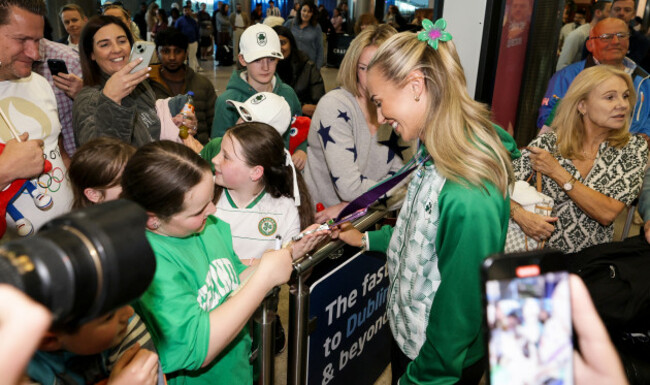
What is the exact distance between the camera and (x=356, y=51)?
241cm

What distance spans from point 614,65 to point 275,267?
12.2 ft

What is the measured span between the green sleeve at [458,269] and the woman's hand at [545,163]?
1237 millimetres

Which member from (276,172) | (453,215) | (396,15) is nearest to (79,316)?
(453,215)

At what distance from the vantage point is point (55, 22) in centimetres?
954

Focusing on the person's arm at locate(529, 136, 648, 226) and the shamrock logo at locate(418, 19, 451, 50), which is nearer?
the shamrock logo at locate(418, 19, 451, 50)

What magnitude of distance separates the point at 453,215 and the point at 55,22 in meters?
10.5


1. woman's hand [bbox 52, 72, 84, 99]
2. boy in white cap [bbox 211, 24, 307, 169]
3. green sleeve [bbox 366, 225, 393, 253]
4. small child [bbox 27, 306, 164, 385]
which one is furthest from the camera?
boy in white cap [bbox 211, 24, 307, 169]

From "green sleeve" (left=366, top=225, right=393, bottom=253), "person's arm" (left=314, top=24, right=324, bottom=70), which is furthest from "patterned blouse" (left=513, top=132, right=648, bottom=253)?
"person's arm" (left=314, top=24, right=324, bottom=70)

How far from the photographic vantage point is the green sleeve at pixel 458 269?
130 cm

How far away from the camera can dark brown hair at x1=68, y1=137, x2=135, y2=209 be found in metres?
1.86

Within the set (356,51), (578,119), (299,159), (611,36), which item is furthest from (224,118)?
(611,36)

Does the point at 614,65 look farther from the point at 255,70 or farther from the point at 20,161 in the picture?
the point at 20,161

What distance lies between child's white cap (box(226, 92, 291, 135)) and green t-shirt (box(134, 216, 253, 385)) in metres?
1.00

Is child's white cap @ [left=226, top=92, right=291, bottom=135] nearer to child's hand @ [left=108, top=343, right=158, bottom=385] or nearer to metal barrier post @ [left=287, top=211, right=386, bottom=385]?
metal barrier post @ [left=287, top=211, right=386, bottom=385]
